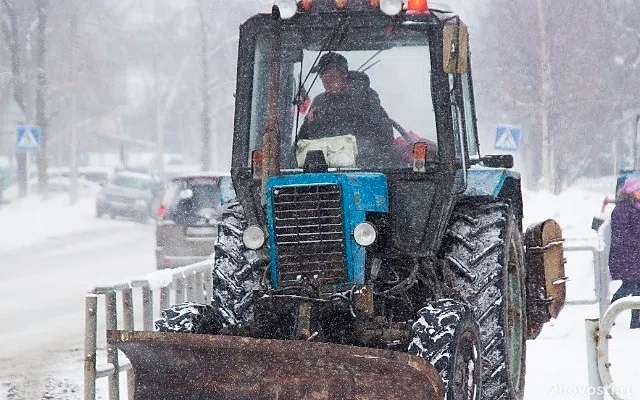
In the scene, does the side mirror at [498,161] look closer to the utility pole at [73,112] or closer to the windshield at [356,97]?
the windshield at [356,97]

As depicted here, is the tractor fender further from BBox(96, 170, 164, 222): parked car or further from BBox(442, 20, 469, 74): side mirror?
BBox(96, 170, 164, 222): parked car

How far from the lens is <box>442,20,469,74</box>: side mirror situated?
22.5 feet

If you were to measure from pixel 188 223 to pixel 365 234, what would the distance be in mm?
11257

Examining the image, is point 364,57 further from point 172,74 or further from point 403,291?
point 172,74

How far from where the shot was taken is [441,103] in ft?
24.3

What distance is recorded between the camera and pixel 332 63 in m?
7.58

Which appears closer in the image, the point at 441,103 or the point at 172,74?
the point at 441,103

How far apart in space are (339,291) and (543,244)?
246 centimetres

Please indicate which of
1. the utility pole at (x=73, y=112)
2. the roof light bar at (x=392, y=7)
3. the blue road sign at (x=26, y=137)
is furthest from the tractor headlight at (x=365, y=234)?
the utility pole at (x=73, y=112)

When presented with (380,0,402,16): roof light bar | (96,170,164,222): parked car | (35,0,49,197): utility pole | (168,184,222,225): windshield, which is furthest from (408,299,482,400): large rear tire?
(35,0,49,197): utility pole

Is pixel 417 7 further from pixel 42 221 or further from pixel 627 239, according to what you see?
pixel 42 221

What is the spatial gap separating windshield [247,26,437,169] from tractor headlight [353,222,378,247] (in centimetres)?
64

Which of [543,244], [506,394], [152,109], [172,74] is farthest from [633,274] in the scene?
[152,109]

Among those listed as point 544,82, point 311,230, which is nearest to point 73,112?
point 544,82
